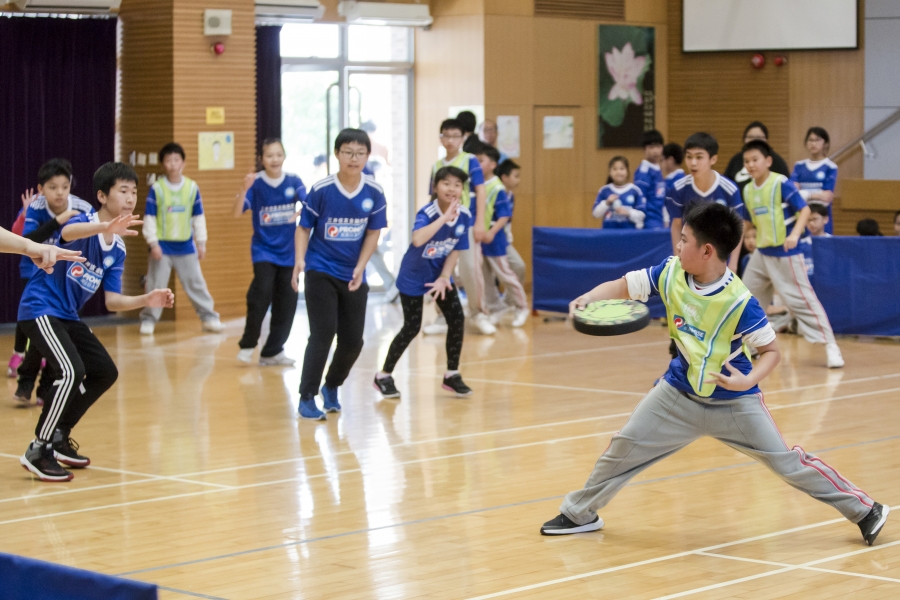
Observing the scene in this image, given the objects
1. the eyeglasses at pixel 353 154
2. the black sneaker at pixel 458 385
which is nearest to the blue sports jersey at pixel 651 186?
the black sneaker at pixel 458 385

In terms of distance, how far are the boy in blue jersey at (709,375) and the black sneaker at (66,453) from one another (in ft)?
9.97

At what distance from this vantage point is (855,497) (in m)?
5.14

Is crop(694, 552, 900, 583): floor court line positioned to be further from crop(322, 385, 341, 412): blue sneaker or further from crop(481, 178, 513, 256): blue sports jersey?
crop(481, 178, 513, 256): blue sports jersey

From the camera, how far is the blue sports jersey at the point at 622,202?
13805 millimetres

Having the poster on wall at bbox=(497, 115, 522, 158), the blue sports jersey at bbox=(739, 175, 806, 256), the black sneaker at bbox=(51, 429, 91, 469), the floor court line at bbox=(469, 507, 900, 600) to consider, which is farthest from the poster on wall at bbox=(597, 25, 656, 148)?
the floor court line at bbox=(469, 507, 900, 600)

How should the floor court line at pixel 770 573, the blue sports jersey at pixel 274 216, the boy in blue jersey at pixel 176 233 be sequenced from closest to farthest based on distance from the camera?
the floor court line at pixel 770 573, the blue sports jersey at pixel 274 216, the boy in blue jersey at pixel 176 233

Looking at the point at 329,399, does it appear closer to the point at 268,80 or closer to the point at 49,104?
the point at 49,104

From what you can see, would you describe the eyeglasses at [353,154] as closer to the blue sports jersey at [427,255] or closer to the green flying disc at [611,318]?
the blue sports jersey at [427,255]

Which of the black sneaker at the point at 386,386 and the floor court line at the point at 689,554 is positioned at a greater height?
the black sneaker at the point at 386,386

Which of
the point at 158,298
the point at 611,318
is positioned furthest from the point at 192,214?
the point at 611,318

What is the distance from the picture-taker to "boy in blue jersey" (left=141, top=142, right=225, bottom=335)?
42.0ft

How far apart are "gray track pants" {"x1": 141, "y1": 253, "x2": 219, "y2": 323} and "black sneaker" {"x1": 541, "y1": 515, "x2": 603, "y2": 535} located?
8316mm

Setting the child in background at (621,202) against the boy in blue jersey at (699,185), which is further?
the child in background at (621,202)

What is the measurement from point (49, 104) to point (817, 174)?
27.1 feet
